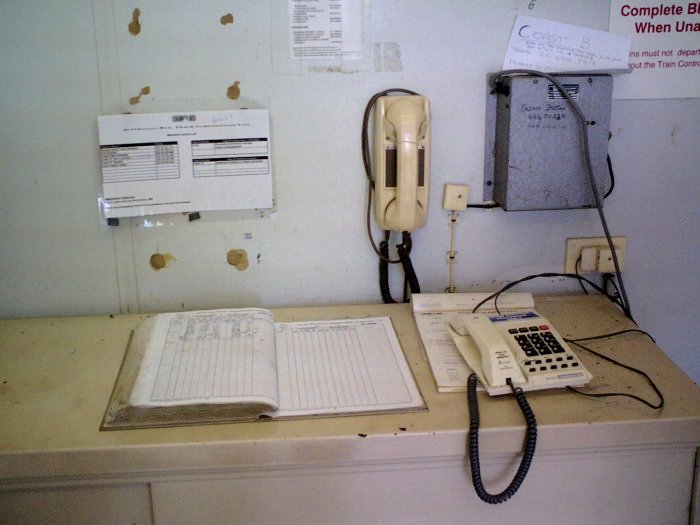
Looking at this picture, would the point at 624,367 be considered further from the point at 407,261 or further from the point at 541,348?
the point at 407,261

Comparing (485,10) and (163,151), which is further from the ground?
(485,10)

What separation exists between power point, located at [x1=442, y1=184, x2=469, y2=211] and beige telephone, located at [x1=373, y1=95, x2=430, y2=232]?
2.5 inches

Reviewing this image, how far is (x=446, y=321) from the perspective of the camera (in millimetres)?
1183

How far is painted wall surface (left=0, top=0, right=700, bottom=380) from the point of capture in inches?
46.4

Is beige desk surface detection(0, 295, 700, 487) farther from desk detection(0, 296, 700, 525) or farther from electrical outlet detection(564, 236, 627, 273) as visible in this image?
electrical outlet detection(564, 236, 627, 273)

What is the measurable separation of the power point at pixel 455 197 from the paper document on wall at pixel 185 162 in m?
0.35

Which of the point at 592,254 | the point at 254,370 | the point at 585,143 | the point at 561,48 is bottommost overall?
the point at 254,370

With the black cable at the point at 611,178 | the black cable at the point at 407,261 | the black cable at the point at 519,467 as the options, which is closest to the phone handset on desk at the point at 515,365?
the black cable at the point at 519,467

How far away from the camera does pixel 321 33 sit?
3.92 ft

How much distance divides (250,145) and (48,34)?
404mm

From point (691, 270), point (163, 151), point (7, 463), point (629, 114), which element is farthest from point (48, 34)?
point (691, 270)

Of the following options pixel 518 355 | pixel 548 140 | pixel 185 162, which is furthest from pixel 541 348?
pixel 185 162

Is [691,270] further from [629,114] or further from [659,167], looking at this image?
[629,114]

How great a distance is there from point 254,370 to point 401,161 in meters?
0.45
